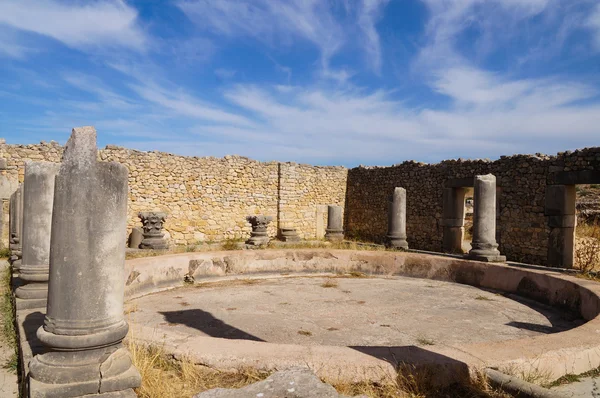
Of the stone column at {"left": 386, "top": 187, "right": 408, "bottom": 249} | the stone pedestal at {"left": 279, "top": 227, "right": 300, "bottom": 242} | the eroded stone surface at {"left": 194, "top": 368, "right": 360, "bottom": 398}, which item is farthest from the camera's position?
the stone pedestal at {"left": 279, "top": 227, "right": 300, "bottom": 242}

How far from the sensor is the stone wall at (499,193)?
12062mm

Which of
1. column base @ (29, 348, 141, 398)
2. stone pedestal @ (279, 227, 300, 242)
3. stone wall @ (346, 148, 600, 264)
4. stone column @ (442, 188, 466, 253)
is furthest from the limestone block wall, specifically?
column base @ (29, 348, 141, 398)

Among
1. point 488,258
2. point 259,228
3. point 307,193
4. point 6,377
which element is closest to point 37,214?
point 6,377

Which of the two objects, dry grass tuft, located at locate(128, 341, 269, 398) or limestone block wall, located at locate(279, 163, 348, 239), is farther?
limestone block wall, located at locate(279, 163, 348, 239)

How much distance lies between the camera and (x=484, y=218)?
9938 millimetres

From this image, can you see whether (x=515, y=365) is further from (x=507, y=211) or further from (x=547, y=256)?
(x=507, y=211)

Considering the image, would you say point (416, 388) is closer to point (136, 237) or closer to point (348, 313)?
point (348, 313)

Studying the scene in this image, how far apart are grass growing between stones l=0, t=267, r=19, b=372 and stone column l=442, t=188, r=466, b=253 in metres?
12.2

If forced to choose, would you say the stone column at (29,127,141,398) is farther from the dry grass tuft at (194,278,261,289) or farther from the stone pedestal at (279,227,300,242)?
the stone pedestal at (279,227,300,242)

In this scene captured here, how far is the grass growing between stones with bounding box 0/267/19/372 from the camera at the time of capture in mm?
4094

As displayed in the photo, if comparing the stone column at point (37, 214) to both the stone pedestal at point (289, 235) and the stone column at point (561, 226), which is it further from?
the stone column at point (561, 226)

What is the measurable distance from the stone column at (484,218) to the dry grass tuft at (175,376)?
Result: 755cm

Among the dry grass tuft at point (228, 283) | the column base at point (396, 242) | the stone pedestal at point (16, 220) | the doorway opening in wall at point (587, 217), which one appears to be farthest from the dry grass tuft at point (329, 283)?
the doorway opening in wall at point (587, 217)

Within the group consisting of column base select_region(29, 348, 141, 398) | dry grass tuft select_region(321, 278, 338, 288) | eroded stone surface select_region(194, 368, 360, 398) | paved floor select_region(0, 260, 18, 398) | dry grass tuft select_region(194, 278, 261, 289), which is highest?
eroded stone surface select_region(194, 368, 360, 398)
